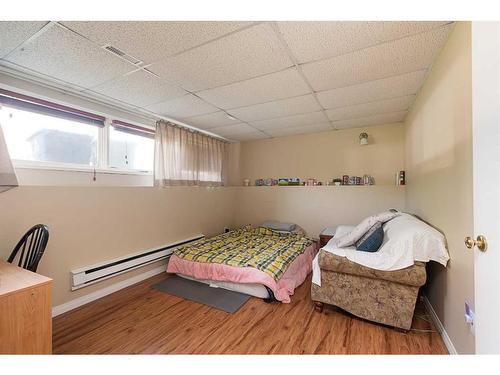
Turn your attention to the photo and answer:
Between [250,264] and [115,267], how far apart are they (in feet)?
5.14

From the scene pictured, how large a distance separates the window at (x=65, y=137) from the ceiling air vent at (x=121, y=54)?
44.1 inches

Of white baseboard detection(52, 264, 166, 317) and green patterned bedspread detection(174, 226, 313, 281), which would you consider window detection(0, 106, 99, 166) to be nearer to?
white baseboard detection(52, 264, 166, 317)

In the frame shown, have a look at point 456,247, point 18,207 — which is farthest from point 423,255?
point 18,207

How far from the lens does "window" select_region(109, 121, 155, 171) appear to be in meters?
2.79

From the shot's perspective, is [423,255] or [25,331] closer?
[25,331]

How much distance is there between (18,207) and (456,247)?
11.4 ft

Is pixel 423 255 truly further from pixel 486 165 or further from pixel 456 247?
pixel 486 165

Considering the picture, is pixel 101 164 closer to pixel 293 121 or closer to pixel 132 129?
pixel 132 129

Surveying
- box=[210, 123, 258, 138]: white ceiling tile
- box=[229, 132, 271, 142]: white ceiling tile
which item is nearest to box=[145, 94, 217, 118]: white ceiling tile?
box=[210, 123, 258, 138]: white ceiling tile

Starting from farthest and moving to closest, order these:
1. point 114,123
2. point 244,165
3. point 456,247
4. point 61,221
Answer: point 244,165 → point 114,123 → point 61,221 → point 456,247

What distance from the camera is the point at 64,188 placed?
220 centimetres

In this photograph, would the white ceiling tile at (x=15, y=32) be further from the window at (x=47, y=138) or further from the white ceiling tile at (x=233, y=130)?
the white ceiling tile at (x=233, y=130)

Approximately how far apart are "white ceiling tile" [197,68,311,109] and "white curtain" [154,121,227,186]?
1.02 meters

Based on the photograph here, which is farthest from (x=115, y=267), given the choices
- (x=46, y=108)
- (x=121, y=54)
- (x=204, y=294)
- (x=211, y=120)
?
(x=211, y=120)
